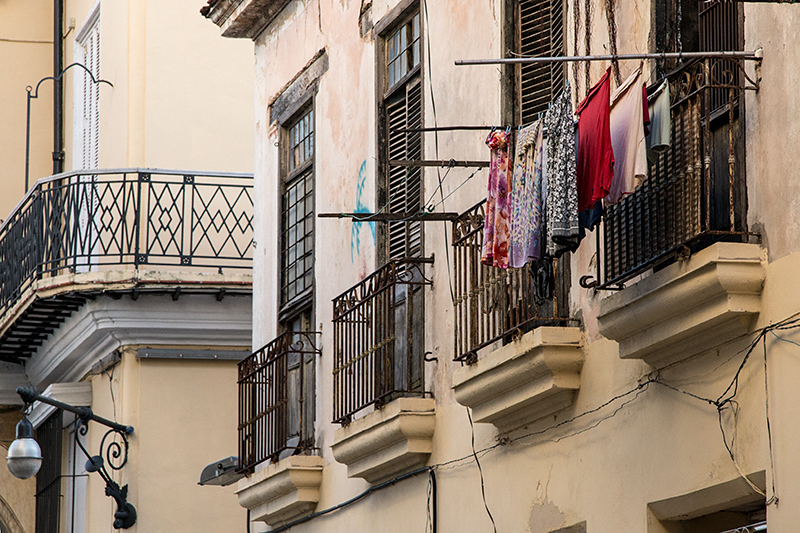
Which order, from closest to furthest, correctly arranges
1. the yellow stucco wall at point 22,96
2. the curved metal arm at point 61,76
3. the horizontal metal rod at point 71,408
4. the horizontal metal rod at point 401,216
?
the horizontal metal rod at point 401,216 → the horizontal metal rod at point 71,408 → the curved metal arm at point 61,76 → the yellow stucco wall at point 22,96

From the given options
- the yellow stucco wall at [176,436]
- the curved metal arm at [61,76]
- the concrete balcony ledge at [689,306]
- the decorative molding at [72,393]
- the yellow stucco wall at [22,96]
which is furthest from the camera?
the yellow stucco wall at [22,96]

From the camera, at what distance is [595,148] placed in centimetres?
708

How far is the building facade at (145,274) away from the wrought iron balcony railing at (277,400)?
2128mm

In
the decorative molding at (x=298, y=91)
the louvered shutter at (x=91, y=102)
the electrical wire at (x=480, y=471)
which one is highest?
the louvered shutter at (x=91, y=102)

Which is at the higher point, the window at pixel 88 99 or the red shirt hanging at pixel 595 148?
the window at pixel 88 99

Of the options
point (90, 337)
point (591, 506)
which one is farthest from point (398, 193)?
point (90, 337)

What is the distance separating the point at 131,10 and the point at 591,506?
960 cm

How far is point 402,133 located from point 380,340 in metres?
1.64

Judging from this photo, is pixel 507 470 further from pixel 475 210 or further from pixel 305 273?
pixel 305 273

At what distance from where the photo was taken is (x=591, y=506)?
7.91m

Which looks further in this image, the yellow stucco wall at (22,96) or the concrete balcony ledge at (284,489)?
the yellow stucco wall at (22,96)

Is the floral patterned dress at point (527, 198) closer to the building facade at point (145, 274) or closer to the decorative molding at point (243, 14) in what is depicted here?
the decorative molding at point (243, 14)

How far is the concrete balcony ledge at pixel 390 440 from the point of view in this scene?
9.99 metres

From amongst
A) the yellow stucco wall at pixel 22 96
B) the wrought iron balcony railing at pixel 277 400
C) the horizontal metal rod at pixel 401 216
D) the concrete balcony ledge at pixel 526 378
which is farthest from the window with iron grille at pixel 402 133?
the yellow stucco wall at pixel 22 96
